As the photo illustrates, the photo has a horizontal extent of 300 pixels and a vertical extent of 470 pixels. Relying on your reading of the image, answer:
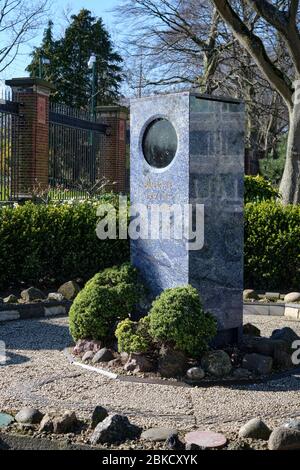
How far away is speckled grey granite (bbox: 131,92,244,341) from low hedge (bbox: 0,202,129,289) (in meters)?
3.22

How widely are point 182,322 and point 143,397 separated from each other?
2.51ft

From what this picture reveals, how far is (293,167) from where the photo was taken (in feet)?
43.4

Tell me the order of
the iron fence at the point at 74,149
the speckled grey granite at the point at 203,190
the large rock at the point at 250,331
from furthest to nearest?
1. the iron fence at the point at 74,149
2. the large rock at the point at 250,331
3. the speckled grey granite at the point at 203,190

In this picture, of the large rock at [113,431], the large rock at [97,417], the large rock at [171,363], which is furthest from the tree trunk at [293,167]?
the large rock at [113,431]

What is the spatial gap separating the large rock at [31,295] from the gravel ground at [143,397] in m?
2.39

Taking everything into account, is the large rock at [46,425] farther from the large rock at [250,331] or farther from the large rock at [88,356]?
the large rock at [250,331]

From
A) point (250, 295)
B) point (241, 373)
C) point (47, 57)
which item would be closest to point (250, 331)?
point (241, 373)

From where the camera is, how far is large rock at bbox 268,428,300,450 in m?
3.64

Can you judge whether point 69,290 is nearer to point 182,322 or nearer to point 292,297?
point 292,297

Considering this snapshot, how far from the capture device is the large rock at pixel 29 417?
160 inches

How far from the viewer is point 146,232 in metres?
6.40

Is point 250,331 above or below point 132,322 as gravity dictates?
below

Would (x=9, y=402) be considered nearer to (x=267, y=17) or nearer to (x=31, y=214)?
(x=31, y=214)

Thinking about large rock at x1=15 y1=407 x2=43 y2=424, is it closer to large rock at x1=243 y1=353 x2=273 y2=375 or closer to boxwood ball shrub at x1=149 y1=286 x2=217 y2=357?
boxwood ball shrub at x1=149 y1=286 x2=217 y2=357
